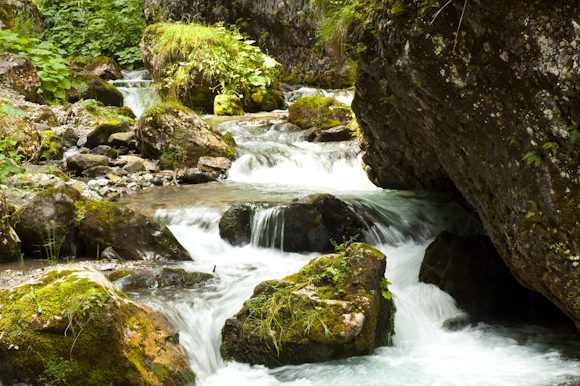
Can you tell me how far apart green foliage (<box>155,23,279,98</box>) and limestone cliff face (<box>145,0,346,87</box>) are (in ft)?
9.41

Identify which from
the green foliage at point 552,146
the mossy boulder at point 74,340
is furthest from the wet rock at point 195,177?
the green foliage at point 552,146

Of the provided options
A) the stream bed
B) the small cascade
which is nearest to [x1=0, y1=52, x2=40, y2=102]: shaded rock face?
the small cascade

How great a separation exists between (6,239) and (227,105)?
9.94 m

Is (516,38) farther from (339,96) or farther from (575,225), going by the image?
(339,96)

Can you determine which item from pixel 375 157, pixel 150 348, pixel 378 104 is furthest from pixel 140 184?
pixel 150 348

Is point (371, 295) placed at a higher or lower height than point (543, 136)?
lower

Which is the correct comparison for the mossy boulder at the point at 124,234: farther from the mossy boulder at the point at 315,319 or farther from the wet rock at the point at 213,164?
the wet rock at the point at 213,164

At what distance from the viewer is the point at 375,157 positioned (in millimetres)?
6652

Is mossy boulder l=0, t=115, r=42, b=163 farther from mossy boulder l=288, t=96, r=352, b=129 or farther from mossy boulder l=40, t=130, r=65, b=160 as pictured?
mossy boulder l=288, t=96, r=352, b=129

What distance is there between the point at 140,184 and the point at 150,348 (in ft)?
20.8

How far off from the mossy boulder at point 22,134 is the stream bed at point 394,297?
2.46 m

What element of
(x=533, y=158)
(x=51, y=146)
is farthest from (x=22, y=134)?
(x=533, y=158)

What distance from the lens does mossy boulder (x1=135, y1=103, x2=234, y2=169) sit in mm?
9977

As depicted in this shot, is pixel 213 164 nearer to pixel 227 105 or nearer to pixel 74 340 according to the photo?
pixel 227 105
